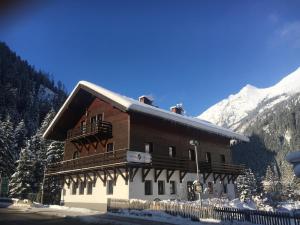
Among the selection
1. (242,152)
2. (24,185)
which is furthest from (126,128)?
(242,152)

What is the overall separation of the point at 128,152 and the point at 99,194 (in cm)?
666

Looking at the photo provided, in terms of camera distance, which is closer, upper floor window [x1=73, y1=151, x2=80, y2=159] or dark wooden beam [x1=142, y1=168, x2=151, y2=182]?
dark wooden beam [x1=142, y1=168, x2=151, y2=182]

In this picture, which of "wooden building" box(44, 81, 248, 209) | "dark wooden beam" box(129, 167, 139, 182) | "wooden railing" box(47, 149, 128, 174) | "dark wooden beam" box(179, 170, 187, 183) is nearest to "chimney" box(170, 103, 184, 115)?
"wooden building" box(44, 81, 248, 209)

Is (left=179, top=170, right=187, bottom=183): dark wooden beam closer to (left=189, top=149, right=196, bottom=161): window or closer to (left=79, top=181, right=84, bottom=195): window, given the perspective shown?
(left=189, top=149, right=196, bottom=161): window

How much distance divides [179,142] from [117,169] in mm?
8818

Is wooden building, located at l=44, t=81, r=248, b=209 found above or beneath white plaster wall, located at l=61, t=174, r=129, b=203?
above

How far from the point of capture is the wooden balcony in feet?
96.6

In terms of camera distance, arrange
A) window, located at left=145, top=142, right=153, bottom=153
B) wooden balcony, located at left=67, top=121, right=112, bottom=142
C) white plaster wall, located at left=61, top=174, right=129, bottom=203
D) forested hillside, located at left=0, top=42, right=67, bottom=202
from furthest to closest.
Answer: forested hillside, located at left=0, top=42, right=67, bottom=202
window, located at left=145, top=142, right=153, bottom=153
wooden balcony, located at left=67, top=121, right=112, bottom=142
white plaster wall, located at left=61, top=174, right=129, bottom=203

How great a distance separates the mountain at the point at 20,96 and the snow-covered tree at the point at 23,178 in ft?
234

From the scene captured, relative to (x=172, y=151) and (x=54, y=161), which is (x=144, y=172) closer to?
(x=172, y=151)

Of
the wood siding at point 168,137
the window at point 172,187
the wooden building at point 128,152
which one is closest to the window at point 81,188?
the wooden building at point 128,152

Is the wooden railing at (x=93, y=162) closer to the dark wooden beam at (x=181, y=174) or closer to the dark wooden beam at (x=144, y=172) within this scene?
the dark wooden beam at (x=144, y=172)

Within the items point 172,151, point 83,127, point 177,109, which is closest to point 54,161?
point 83,127

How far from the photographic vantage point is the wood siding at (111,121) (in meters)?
28.4
